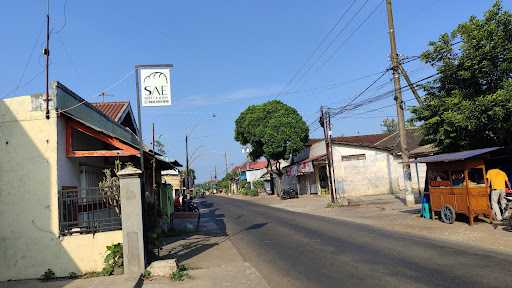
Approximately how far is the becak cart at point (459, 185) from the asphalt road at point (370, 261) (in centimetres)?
260

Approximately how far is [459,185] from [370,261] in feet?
24.7

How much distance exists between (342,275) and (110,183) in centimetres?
564

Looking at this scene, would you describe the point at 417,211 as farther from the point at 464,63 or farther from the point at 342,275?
the point at 342,275

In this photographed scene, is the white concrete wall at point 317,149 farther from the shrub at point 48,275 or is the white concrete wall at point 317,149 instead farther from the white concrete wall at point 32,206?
the shrub at point 48,275

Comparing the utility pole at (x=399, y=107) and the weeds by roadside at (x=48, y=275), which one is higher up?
the utility pole at (x=399, y=107)

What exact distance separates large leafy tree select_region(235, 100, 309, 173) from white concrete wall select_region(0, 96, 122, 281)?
40.9 m

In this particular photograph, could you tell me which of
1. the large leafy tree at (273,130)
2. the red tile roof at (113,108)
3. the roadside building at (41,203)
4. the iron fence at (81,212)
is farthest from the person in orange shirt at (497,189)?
the large leafy tree at (273,130)

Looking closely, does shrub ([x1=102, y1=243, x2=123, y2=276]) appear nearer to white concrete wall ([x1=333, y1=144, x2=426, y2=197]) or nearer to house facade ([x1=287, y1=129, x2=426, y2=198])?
house facade ([x1=287, y1=129, x2=426, y2=198])

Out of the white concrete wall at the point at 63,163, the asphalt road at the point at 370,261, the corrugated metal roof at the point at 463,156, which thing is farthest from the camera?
the corrugated metal roof at the point at 463,156

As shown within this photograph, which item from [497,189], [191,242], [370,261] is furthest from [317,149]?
[370,261]

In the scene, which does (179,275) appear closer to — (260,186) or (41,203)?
(41,203)

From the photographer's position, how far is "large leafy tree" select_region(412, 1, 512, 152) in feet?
54.3

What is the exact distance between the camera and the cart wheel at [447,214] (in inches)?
671

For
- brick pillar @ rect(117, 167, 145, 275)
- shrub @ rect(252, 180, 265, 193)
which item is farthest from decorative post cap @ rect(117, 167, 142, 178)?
shrub @ rect(252, 180, 265, 193)
